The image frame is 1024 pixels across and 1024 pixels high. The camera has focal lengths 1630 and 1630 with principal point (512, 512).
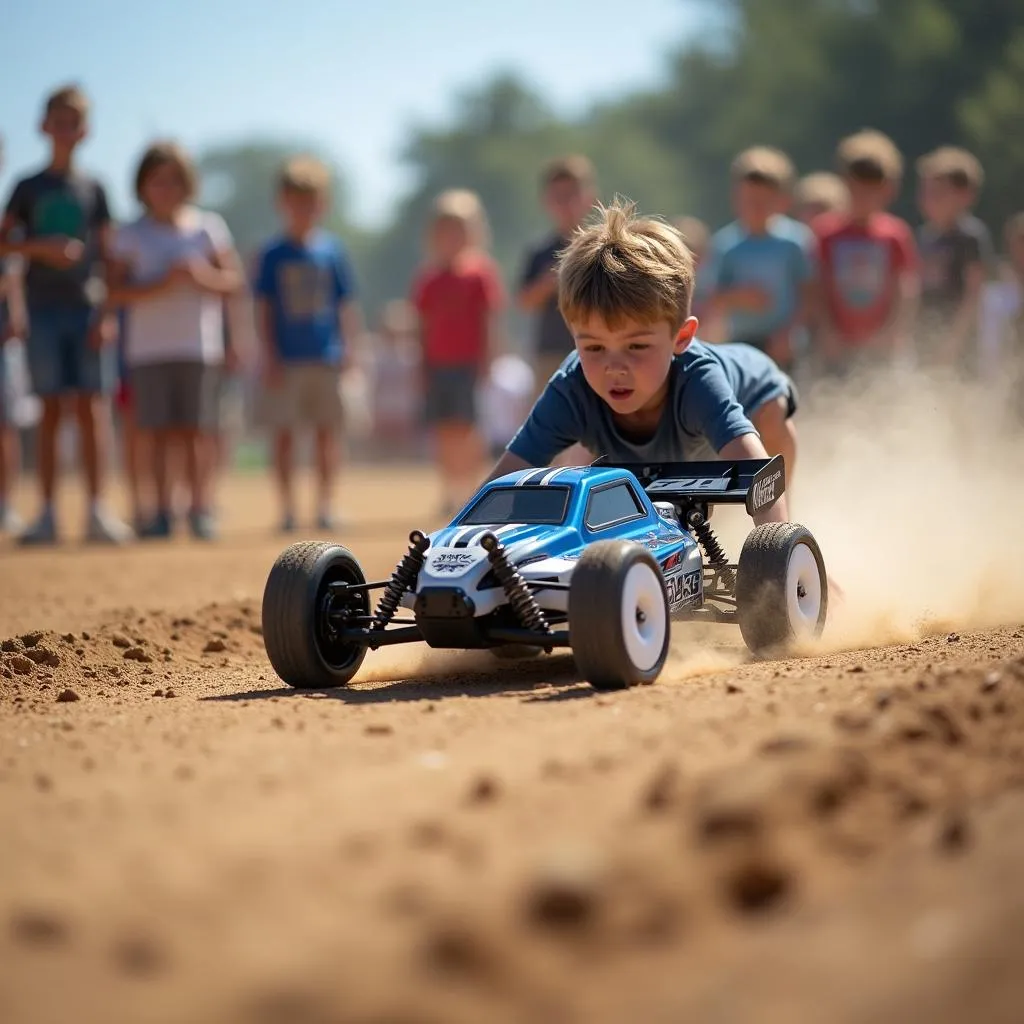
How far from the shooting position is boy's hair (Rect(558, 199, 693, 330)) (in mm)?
6141

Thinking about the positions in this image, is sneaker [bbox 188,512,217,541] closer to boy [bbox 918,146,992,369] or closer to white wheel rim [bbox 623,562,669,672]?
boy [bbox 918,146,992,369]

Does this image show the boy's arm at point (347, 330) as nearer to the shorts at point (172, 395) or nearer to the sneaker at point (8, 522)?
the shorts at point (172, 395)

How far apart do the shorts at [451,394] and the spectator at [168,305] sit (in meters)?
2.30

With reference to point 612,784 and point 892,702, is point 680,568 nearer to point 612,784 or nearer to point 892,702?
point 892,702

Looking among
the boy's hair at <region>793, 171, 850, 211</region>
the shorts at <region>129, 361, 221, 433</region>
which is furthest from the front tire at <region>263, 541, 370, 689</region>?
the boy's hair at <region>793, 171, 850, 211</region>

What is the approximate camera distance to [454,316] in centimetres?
→ 1312

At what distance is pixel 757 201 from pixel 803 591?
5.52m

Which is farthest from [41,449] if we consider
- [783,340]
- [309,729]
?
[309,729]

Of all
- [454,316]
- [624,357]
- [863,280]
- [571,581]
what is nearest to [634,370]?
[624,357]

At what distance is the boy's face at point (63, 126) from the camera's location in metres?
11.0

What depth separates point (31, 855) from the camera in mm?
3408

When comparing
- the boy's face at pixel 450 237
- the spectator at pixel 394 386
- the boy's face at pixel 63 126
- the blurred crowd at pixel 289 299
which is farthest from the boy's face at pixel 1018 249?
the spectator at pixel 394 386

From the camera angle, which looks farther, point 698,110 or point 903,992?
point 698,110

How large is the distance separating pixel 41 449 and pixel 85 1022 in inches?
353
